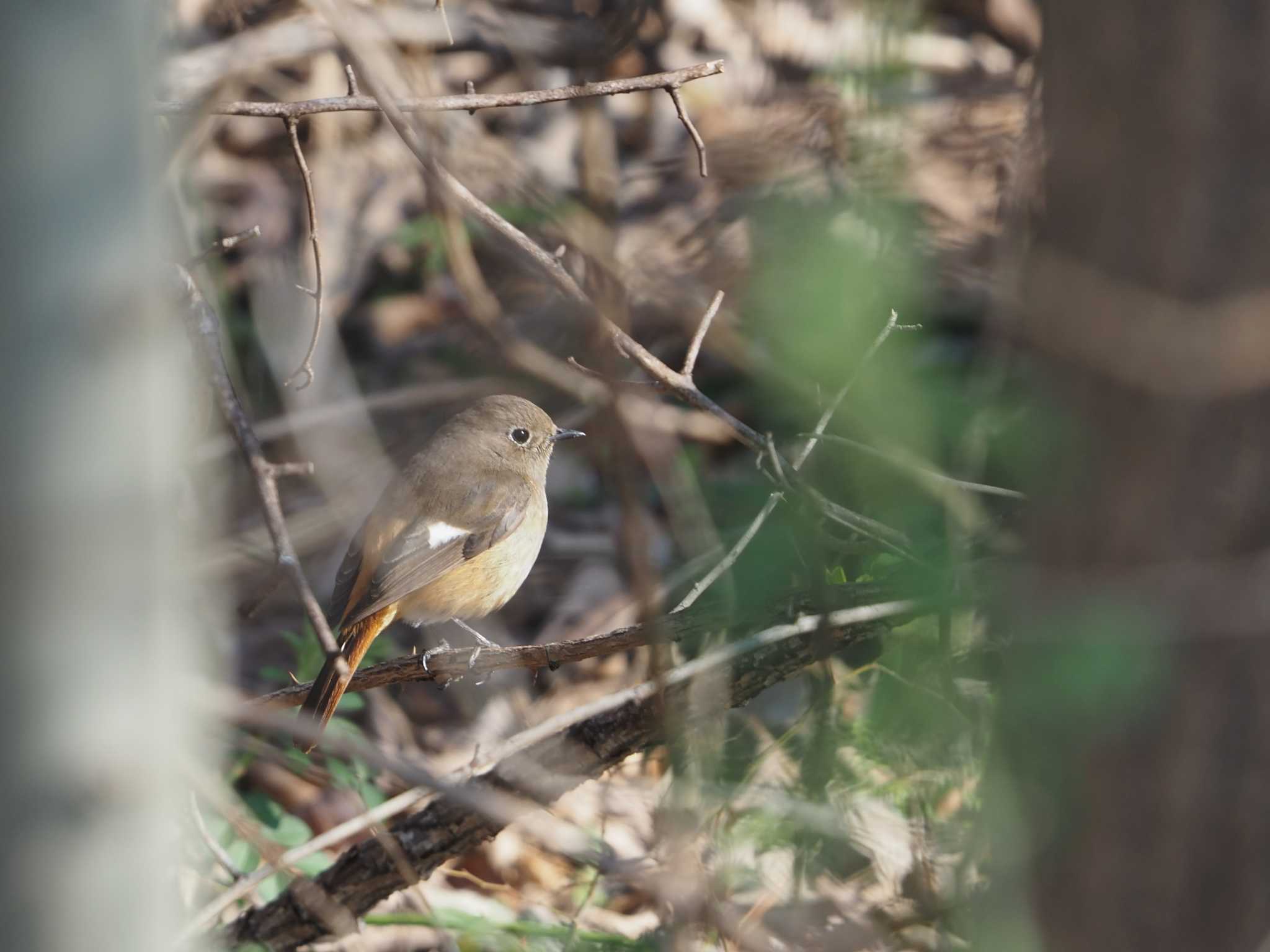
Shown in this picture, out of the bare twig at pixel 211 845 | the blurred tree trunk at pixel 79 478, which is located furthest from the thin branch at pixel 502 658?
the blurred tree trunk at pixel 79 478

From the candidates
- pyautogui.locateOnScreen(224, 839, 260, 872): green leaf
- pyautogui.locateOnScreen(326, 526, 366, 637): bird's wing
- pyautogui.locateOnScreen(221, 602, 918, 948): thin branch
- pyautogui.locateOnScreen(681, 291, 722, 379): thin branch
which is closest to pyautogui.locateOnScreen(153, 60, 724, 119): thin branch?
pyautogui.locateOnScreen(681, 291, 722, 379): thin branch

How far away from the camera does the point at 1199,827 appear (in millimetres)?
1597

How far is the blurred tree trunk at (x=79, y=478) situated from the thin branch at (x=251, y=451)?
0.38 m

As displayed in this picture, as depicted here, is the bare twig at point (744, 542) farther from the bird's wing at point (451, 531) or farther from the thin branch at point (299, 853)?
the bird's wing at point (451, 531)

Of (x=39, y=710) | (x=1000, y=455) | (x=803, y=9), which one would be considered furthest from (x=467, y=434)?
(x=39, y=710)

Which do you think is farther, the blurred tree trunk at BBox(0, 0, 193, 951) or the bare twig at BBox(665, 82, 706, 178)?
the bare twig at BBox(665, 82, 706, 178)

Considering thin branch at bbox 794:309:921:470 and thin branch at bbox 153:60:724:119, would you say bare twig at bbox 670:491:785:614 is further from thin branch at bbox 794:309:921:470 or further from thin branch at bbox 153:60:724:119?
thin branch at bbox 153:60:724:119

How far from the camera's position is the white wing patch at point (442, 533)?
439 centimetres

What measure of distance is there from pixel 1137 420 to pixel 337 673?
75.7 inches

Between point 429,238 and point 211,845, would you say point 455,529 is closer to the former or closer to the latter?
point 211,845

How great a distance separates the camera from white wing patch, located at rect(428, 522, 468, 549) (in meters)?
4.39

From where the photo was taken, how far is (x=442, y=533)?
4.45 metres

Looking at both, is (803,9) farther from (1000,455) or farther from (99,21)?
(99,21)

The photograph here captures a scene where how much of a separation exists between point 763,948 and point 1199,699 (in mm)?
604
